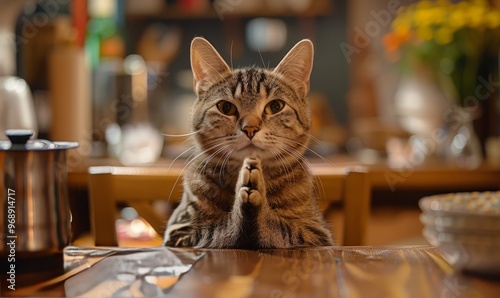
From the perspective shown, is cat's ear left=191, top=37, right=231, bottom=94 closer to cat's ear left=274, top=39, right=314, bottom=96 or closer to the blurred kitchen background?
cat's ear left=274, top=39, right=314, bottom=96

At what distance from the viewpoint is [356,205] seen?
4.25 ft

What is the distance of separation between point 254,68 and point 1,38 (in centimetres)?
143

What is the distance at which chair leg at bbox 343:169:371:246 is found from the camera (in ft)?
4.21

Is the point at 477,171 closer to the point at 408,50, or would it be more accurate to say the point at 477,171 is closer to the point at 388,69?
the point at 408,50

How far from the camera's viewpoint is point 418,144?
2311mm

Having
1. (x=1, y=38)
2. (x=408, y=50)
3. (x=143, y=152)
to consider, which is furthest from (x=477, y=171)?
(x=1, y=38)

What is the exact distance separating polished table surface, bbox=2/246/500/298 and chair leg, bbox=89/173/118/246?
420mm

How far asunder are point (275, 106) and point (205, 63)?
0.47 ft

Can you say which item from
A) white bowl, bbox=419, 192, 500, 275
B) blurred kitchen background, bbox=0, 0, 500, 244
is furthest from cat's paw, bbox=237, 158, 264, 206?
blurred kitchen background, bbox=0, 0, 500, 244

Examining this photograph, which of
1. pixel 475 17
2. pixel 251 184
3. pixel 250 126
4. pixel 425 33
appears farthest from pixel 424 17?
pixel 251 184

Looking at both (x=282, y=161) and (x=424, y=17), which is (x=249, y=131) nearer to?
(x=282, y=161)

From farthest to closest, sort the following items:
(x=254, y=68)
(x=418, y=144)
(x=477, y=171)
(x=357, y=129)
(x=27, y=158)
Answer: (x=357, y=129) < (x=418, y=144) < (x=477, y=171) < (x=254, y=68) < (x=27, y=158)
